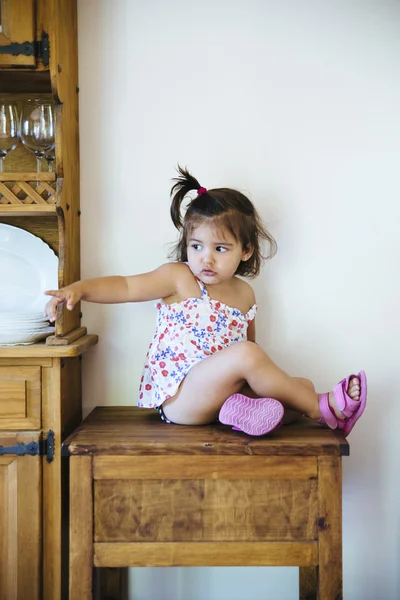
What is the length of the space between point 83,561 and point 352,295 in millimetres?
1088

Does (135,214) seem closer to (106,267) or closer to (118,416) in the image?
(106,267)

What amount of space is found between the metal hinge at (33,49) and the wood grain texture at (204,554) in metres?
1.25

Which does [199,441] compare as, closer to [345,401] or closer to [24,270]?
[345,401]

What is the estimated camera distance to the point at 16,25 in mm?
1581

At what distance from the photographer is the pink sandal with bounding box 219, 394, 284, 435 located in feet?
4.61

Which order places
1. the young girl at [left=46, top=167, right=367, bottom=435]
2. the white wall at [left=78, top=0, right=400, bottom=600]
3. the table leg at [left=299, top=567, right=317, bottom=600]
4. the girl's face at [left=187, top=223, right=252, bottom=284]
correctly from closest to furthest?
1. the young girl at [left=46, top=167, right=367, bottom=435]
2. the girl's face at [left=187, top=223, right=252, bottom=284]
3. the table leg at [left=299, top=567, right=317, bottom=600]
4. the white wall at [left=78, top=0, right=400, bottom=600]

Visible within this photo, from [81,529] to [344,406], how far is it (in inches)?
28.1

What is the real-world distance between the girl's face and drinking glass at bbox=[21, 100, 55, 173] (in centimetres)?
50

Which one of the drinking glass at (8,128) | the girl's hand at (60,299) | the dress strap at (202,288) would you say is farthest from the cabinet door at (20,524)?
the drinking glass at (8,128)

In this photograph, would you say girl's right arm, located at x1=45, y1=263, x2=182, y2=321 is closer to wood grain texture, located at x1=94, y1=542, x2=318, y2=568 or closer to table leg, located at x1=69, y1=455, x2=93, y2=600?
table leg, located at x1=69, y1=455, x2=93, y2=600

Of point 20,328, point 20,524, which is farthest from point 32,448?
point 20,328

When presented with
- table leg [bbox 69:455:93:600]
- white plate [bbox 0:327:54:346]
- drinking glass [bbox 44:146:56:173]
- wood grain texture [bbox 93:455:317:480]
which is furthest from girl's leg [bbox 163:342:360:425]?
drinking glass [bbox 44:146:56:173]

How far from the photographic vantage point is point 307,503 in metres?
1.41

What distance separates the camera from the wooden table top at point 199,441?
4.59 feet
